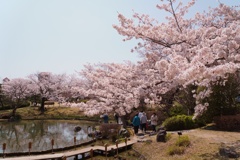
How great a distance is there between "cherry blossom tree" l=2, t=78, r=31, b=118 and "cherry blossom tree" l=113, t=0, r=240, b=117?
32672 mm

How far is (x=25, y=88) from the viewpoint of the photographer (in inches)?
1684

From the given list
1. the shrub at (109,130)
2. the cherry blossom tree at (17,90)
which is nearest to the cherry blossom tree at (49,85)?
the cherry blossom tree at (17,90)

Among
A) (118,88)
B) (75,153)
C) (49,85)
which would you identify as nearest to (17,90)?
(49,85)

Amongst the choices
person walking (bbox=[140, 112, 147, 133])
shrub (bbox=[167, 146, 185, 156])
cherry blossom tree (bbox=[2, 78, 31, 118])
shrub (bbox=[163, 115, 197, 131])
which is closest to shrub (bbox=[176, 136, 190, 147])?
shrub (bbox=[167, 146, 185, 156])

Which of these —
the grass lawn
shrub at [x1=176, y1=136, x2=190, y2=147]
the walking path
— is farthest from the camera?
the walking path

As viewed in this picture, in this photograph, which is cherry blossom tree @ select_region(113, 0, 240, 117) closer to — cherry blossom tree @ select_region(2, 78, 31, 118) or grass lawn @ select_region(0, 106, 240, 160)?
grass lawn @ select_region(0, 106, 240, 160)

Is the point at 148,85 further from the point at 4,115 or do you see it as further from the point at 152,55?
the point at 4,115

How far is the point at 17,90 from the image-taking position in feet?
133

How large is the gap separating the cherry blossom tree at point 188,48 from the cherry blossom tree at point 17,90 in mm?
32672

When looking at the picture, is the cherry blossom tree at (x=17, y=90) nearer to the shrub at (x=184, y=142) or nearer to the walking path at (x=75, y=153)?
the walking path at (x=75, y=153)

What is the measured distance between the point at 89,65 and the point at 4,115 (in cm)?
1528

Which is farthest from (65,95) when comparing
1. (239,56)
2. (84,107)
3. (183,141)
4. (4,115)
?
(239,56)

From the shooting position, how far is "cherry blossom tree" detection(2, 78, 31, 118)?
129ft

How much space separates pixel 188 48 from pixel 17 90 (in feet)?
122
